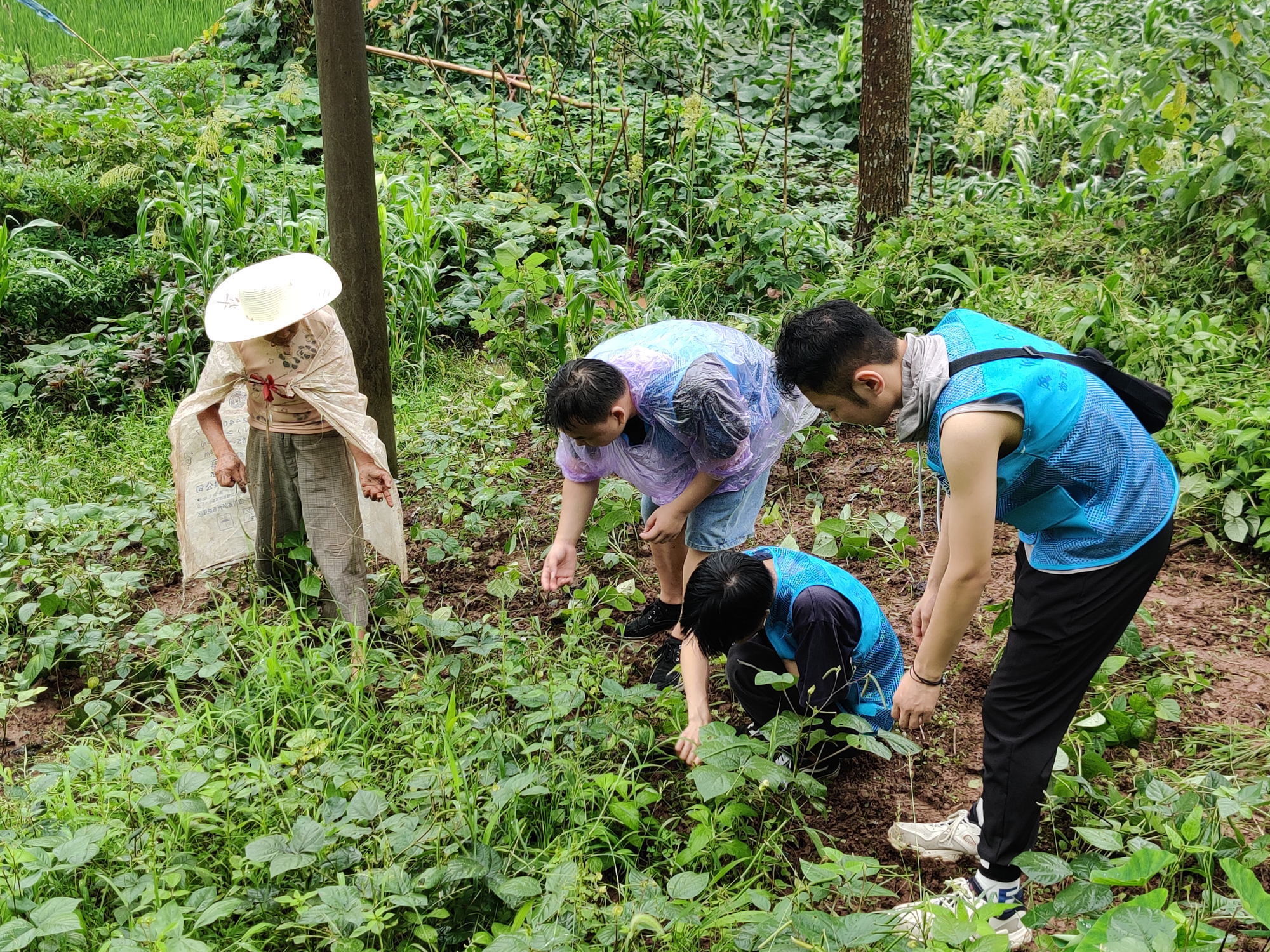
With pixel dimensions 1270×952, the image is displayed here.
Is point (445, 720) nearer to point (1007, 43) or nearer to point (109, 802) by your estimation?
point (109, 802)

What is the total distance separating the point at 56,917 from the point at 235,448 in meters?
1.84

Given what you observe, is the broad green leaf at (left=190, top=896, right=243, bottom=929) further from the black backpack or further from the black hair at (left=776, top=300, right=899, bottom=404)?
the black backpack

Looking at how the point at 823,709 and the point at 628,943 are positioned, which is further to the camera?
the point at 823,709

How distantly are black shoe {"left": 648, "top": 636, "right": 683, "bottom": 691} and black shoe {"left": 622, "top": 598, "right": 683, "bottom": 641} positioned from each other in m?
0.13

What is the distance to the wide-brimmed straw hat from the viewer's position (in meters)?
2.94

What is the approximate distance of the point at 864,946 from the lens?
5.74ft

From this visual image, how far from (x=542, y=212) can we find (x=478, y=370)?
4.21 ft

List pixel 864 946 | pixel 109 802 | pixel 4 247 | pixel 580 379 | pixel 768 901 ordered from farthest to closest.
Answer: pixel 4 247, pixel 580 379, pixel 109 802, pixel 768 901, pixel 864 946

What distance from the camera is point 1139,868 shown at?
5.28ft

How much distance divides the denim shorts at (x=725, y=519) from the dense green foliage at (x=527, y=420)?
1.21 ft

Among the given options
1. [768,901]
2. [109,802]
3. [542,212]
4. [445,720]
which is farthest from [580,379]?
[542,212]

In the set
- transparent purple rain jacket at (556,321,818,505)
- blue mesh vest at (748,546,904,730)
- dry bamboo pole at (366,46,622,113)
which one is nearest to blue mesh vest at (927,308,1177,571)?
blue mesh vest at (748,546,904,730)

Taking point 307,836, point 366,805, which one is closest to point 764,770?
point 366,805

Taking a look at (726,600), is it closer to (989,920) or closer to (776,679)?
(776,679)
